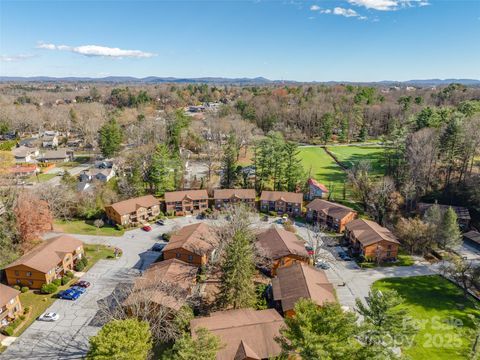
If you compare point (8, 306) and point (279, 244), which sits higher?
point (279, 244)

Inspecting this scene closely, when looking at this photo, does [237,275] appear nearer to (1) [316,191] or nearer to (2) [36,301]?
(2) [36,301]

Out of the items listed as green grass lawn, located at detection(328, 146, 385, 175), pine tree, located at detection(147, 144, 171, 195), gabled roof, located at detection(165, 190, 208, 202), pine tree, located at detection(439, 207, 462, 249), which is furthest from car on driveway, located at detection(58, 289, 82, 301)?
green grass lawn, located at detection(328, 146, 385, 175)

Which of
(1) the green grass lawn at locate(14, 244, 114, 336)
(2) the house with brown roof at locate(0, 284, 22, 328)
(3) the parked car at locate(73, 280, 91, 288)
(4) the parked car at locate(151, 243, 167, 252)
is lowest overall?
(1) the green grass lawn at locate(14, 244, 114, 336)

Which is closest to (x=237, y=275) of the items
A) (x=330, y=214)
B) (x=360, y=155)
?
(x=330, y=214)

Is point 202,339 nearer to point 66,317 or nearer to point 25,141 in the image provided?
point 66,317

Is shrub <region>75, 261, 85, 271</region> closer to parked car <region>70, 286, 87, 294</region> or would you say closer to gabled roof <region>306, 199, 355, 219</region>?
parked car <region>70, 286, 87, 294</region>

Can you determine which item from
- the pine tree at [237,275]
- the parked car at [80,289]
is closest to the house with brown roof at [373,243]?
the pine tree at [237,275]
